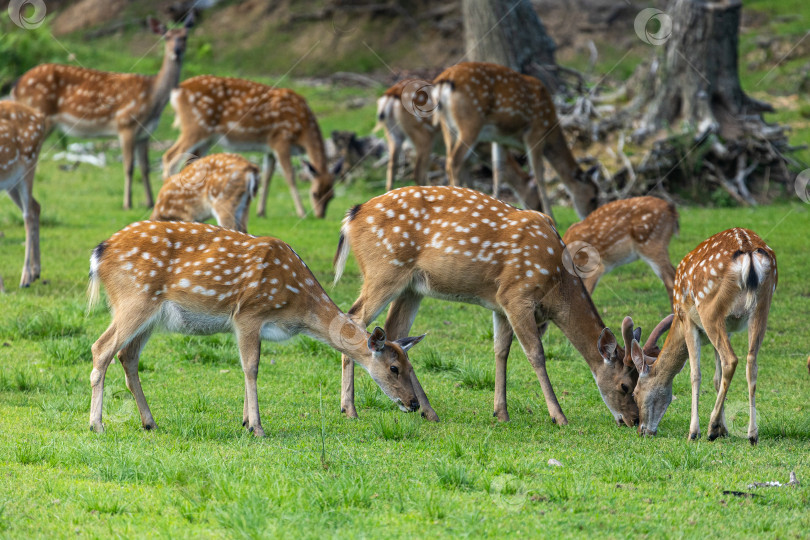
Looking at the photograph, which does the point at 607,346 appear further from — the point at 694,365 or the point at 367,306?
the point at 367,306

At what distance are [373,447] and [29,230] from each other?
6.01 meters

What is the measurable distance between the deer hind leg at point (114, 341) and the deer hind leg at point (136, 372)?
205 millimetres

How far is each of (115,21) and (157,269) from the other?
80.2 ft

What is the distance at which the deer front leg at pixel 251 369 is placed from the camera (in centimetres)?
586

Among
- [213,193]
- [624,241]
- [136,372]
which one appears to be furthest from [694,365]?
[213,193]

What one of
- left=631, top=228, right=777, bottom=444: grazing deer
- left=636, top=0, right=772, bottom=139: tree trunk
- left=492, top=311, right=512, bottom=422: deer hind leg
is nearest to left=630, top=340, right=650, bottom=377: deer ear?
left=631, top=228, right=777, bottom=444: grazing deer

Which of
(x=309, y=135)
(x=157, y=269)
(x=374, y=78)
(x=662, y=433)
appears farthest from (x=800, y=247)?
(x=374, y=78)

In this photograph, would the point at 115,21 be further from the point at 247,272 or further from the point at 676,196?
the point at 247,272

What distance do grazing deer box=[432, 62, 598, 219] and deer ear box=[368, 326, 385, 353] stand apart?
20.6 feet

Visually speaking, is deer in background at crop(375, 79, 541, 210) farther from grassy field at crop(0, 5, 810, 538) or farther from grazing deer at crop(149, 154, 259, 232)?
grazing deer at crop(149, 154, 259, 232)

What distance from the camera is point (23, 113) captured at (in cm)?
1034

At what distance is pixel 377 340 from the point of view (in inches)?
246

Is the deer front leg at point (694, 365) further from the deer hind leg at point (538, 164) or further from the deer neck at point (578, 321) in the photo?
the deer hind leg at point (538, 164)

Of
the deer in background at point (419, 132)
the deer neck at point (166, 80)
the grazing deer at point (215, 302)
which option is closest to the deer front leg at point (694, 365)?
the grazing deer at point (215, 302)
